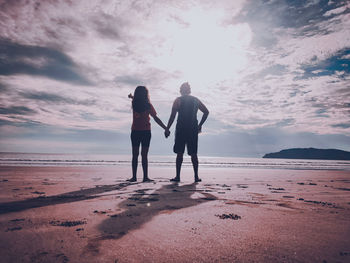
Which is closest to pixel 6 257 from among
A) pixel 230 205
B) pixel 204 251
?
pixel 204 251

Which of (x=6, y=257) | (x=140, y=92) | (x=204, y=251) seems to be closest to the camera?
(x=6, y=257)

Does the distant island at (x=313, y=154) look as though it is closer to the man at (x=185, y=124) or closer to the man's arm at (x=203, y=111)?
the man's arm at (x=203, y=111)

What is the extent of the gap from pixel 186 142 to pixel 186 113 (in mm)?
895

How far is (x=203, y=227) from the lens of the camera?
1854mm

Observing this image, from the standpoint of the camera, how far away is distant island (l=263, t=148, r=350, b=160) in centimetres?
9474

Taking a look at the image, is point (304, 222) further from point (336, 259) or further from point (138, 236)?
point (138, 236)

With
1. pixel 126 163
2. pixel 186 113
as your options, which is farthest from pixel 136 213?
pixel 126 163

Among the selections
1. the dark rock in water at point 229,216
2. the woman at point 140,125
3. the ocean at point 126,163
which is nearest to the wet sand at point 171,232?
the dark rock in water at point 229,216

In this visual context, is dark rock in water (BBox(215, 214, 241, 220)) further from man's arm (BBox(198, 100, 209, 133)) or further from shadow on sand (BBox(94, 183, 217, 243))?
man's arm (BBox(198, 100, 209, 133))

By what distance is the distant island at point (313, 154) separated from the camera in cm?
9474

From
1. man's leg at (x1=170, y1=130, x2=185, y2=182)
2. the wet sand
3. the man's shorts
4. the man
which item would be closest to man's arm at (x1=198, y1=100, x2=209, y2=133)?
the man

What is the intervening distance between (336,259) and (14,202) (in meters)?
3.51

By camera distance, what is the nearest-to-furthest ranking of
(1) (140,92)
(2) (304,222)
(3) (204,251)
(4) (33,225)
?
(3) (204,251), (4) (33,225), (2) (304,222), (1) (140,92)

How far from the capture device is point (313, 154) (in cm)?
10350
